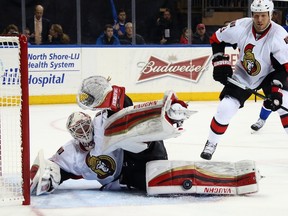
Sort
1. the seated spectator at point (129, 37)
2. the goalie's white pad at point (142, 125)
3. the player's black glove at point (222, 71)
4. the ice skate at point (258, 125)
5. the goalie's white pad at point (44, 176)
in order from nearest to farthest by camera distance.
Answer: the goalie's white pad at point (142, 125) → the goalie's white pad at point (44, 176) → the player's black glove at point (222, 71) → the ice skate at point (258, 125) → the seated spectator at point (129, 37)

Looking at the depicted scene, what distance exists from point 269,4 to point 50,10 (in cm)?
426

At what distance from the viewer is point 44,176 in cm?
275

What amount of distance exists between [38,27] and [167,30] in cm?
155

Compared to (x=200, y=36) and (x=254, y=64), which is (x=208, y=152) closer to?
(x=254, y=64)

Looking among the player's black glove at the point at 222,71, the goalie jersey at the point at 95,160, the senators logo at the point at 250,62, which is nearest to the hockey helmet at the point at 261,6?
the senators logo at the point at 250,62

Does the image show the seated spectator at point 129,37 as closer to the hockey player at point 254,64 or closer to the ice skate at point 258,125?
the ice skate at point 258,125

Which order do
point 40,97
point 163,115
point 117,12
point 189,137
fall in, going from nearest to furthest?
point 163,115 → point 189,137 → point 40,97 → point 117,12

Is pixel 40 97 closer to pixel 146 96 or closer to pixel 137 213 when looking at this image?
pixel 146 96

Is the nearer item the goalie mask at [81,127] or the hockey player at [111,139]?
the hockey player at [111,139]

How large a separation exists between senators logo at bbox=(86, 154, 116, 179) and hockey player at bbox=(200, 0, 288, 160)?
102cm

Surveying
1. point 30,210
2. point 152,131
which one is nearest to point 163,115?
point 152,131

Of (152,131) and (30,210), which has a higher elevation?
(152,131)

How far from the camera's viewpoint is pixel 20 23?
726cm

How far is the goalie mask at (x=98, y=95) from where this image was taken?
263 centimetres
